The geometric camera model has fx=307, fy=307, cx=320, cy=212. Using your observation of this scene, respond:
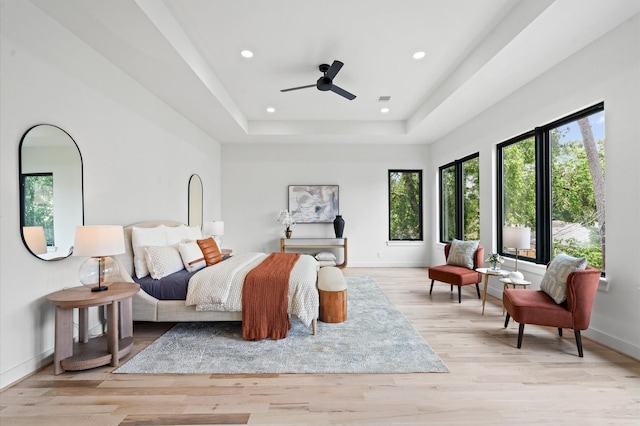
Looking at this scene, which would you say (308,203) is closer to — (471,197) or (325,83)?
(471,197)

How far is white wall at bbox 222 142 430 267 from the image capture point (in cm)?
682

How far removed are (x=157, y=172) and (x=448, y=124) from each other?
188 inches

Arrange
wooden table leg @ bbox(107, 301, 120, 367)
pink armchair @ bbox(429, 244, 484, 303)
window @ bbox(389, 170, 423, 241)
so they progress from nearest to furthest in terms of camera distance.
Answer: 1. wooden table leg @ bbox(107, 301, 120, 367)
2. pink armchair @ bbox(429, 244, 484, 303)
3. window @ bbox(389, 170, 423, 241)

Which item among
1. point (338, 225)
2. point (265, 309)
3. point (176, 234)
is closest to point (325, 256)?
point (338, 225)

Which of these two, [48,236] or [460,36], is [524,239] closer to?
[460,36]

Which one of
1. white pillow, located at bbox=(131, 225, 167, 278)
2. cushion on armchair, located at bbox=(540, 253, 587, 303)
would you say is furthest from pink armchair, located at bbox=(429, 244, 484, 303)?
white pillow, located at bbox=(131, 225, 167, 278)

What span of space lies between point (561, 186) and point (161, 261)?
450 centimetres

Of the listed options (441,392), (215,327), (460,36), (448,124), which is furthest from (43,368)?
(448,124)

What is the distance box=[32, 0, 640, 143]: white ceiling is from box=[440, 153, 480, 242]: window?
3.52 ft

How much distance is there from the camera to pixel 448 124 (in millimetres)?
5438

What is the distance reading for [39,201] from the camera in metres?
2.44

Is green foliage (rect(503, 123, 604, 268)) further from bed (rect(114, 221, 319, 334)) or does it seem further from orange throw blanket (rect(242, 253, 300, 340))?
orange throw blanket (rect(242, 253, 300, 340))

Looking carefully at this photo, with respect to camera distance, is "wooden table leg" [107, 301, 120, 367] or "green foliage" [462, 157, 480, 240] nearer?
"wooden table leg" [107, 301, 120, 367]

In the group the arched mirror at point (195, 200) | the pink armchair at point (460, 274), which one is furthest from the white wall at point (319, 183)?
the pink armchair at point (460, 274)
